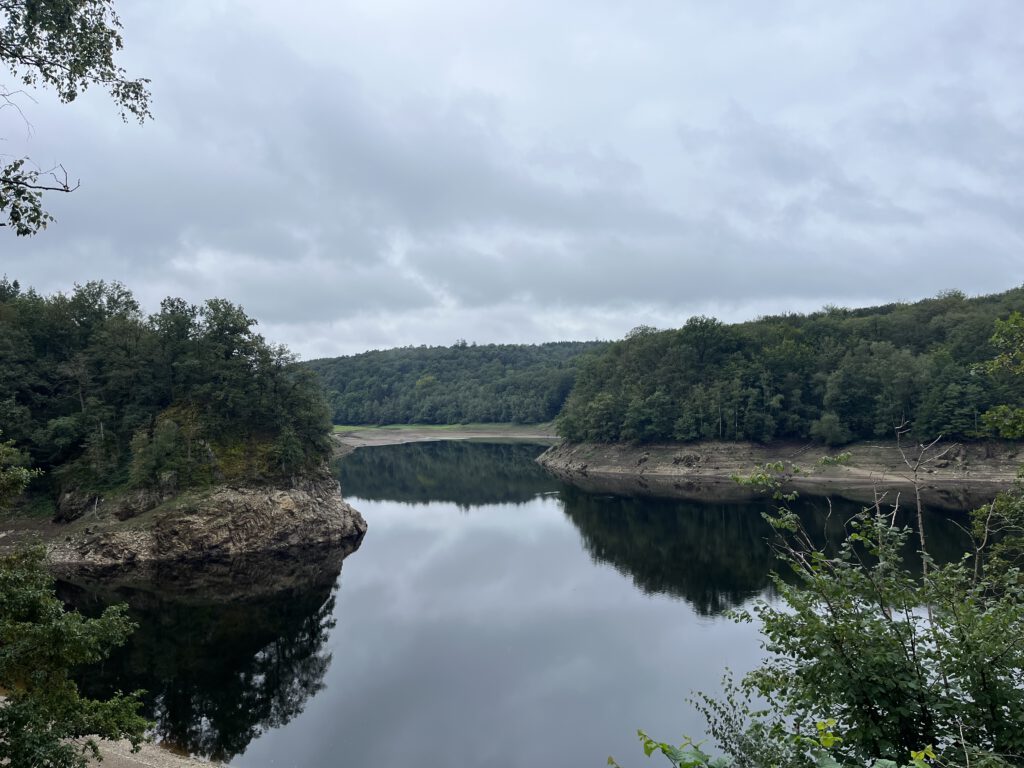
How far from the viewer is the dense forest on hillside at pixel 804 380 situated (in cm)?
7206

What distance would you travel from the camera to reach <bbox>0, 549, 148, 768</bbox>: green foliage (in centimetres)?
1068

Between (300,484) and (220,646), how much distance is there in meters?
20.4

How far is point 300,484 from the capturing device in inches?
1906

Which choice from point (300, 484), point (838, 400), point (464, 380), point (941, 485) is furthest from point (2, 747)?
point (464, 380)

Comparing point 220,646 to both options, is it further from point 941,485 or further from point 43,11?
point 941,485

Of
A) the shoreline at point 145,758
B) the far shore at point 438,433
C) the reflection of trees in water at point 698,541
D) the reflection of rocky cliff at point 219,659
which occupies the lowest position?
the reflection of trees in water at point 698,541

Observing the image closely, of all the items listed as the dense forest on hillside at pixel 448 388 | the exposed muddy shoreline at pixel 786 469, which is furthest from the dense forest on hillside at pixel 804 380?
the dense forest on hillside at pixel 448 388

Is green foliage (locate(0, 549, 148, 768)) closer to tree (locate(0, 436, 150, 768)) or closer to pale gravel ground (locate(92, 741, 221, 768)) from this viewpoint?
tree (locate(0, 436, 150, 768))

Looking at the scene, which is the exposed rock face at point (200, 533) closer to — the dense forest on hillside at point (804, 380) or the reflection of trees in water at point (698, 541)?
the reflection of trees in water at point (698, 541)

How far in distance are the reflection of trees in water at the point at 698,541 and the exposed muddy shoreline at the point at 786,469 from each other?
5792 mm

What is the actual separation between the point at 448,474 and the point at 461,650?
219ft

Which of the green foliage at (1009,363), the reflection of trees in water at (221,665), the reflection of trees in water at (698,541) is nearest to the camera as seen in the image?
the green foliage at (1009,363)

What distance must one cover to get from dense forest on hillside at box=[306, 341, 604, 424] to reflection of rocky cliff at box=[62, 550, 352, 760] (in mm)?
108368

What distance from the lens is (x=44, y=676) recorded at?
11.6 meters
